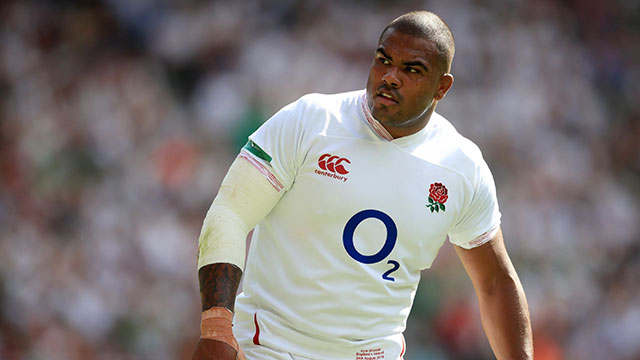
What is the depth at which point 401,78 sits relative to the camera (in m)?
3.22

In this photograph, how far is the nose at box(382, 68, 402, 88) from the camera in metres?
3.20

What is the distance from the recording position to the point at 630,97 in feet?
35.6

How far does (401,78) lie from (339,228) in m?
0.62

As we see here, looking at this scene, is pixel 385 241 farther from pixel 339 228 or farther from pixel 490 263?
pixel 490 263

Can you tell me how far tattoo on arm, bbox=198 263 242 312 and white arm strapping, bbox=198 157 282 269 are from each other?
0.03 metres

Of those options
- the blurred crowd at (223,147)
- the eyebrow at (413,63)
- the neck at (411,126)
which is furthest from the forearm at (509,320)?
the blurred crowd at (223,147)

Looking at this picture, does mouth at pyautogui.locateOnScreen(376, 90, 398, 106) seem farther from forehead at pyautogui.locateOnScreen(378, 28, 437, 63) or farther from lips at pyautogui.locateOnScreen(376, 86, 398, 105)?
forehead at pyautogui.locateOnScreen(378, 28, 437, 63)

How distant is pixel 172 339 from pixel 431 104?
17.0 ft

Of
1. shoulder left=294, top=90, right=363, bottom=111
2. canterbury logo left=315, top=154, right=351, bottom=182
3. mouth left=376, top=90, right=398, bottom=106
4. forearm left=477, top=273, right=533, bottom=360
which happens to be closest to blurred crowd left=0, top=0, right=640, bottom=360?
forearm left=477, top=273, right=533, bottom=360

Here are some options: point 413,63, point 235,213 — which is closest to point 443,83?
point 413,63

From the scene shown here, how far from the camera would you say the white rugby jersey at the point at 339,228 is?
321 cm

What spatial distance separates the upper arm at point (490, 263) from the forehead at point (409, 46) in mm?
834

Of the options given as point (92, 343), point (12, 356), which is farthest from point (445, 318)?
point (12, 356)

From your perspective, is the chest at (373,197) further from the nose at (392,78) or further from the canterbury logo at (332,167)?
the nose at (392,78)
